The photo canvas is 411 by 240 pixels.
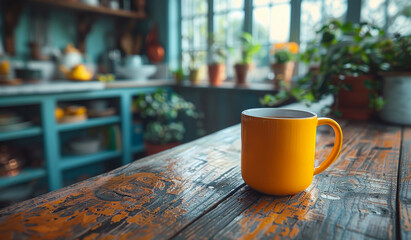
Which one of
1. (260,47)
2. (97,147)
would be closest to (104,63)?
(97,147)

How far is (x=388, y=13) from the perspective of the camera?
193cm

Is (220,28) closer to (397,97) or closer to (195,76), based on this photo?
(195,76)

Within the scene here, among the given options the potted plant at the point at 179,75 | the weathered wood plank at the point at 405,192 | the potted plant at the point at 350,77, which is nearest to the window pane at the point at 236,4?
the potted plant at the point at 179,75

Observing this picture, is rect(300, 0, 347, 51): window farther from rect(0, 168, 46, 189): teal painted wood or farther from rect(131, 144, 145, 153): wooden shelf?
rect(0, 168, 46, 189): teal painted wood

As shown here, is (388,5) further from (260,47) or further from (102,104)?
(102,104)

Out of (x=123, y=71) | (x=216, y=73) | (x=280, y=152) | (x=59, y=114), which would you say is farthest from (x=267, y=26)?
(x=280, y=152)

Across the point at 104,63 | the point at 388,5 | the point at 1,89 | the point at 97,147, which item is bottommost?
the point at 97,147

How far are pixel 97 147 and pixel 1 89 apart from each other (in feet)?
2.86

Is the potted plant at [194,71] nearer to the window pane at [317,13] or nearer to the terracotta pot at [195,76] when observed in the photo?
the terracotta pot at [195,76]

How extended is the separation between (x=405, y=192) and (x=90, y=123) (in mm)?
2215

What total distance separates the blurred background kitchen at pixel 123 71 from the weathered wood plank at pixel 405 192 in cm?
149

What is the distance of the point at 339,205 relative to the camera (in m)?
0.41

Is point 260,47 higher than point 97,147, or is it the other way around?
point 260,47

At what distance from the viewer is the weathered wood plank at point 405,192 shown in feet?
1.13
